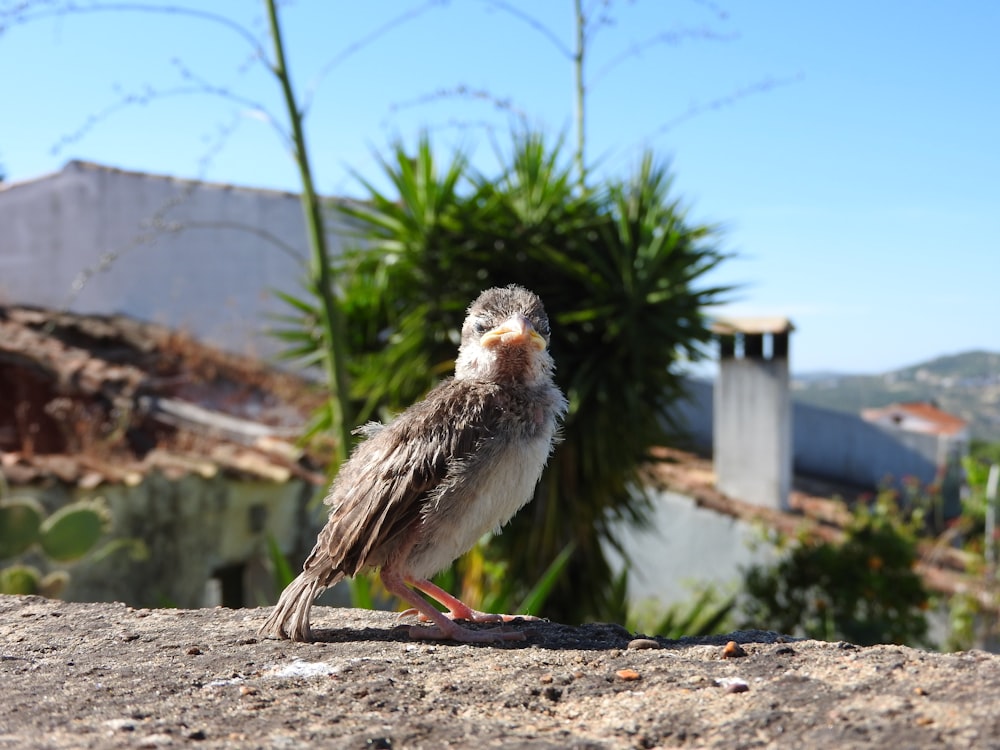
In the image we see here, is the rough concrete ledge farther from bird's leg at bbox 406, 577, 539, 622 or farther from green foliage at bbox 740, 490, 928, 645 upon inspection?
green foliage at bbox 740, 490, 928, 645

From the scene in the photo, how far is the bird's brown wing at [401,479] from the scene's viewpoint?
8.73 feet

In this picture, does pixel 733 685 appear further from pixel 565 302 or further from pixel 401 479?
pixel 565 302

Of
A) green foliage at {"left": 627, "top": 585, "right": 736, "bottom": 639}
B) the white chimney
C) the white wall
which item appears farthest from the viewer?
the white wall

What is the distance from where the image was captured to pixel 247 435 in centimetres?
1118

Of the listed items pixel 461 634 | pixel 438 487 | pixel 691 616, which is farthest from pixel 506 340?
pixel 691 616

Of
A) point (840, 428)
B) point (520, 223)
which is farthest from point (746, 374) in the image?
point (840, 428)

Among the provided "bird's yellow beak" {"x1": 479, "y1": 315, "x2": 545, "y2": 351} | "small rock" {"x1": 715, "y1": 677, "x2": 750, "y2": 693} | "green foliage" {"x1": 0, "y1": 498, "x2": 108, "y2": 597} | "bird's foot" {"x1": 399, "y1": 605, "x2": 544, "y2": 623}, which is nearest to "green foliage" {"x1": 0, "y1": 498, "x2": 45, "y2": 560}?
"green foliage" {"x1": 0, "y1": 498, "x2": 108, "y2": 597}

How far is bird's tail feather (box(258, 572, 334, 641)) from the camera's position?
2.62 meters

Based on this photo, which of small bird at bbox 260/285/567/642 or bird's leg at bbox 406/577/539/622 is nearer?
small bird at bbox 260/285/567/642

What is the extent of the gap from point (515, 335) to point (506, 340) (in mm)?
37

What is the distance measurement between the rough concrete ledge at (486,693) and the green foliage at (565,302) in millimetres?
4362

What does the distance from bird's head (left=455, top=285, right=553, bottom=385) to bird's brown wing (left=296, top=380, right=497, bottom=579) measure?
0.12m

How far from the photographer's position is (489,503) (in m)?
2.69

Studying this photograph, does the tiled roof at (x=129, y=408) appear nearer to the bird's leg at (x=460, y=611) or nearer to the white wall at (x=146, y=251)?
the white wall at (x=146, y=251)
